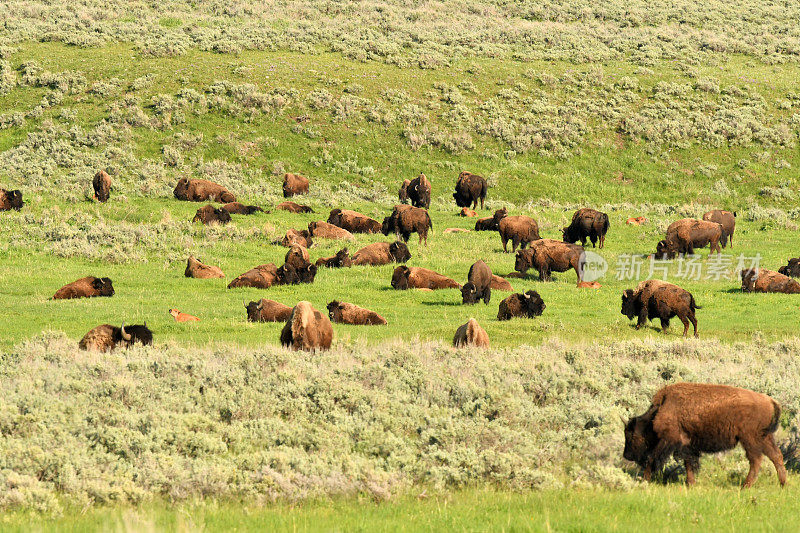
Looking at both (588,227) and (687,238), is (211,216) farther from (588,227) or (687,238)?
(687,238)

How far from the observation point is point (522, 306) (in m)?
20.7

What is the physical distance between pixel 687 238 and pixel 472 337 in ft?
52.9

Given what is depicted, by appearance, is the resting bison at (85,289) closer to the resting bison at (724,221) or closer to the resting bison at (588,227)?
the resting bison at (588,227)

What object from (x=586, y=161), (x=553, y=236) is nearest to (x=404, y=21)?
(x=586, y=161)

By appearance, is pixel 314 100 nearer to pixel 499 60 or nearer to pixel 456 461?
pixel 499 60

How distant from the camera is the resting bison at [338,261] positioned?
27.2m

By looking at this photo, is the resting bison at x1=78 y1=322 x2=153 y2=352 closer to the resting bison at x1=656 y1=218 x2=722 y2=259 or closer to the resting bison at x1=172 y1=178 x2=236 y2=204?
the resting bison at x1=656 y1=218 x2=722 y2=259

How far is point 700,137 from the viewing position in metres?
54.5

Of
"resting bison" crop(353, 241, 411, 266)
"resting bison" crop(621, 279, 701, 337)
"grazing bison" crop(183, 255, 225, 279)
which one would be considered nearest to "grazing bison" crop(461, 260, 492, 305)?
"resting bison" crop(621, 279, 701, 337)

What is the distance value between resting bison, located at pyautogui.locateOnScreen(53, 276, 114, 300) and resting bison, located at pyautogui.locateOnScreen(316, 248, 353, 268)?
7331 millimetres

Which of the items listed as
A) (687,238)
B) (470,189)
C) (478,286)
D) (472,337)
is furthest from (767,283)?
(470,189)

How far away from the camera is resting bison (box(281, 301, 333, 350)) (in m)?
16.1

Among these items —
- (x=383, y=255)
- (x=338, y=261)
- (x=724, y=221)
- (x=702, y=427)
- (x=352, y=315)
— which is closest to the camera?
(x=702, y=427)

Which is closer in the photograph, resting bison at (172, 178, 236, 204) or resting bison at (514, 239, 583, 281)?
resting bison at (514, 239, 583, 281)
